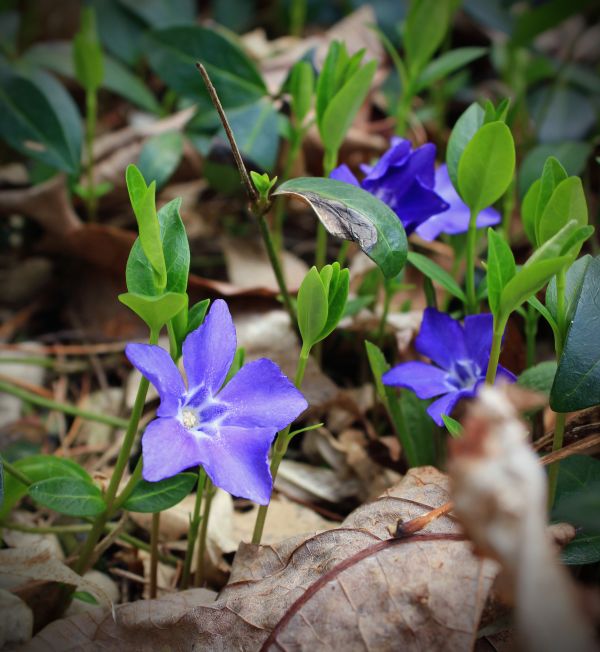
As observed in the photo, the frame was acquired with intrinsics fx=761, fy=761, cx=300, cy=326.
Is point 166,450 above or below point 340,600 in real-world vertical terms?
above

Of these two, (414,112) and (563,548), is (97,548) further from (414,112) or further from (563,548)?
(414,112)

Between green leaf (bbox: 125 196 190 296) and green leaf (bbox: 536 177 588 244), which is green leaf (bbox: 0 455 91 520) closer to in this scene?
green leaf (bbox: 125 196 190 296)

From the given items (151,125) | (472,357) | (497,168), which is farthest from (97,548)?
(151,125)

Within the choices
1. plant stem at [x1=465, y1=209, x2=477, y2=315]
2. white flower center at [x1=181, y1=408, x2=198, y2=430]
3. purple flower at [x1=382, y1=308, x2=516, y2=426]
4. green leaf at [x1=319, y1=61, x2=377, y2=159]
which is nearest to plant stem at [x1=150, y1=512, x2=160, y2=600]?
white flower center at [x1=181, y1=408, x2=198, y2=430]

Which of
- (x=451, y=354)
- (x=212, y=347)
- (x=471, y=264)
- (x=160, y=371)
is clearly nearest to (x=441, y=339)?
(x=451, y=354)

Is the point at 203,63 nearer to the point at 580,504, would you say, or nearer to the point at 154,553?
the point at 154,553

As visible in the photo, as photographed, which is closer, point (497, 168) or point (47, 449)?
point (497, 168)
